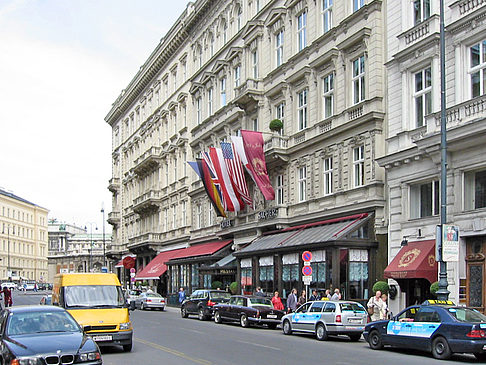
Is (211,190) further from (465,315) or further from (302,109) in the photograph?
(465,315)

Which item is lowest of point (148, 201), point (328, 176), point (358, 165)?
point (148, 201)

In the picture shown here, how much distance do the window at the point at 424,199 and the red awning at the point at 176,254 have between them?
830 inches

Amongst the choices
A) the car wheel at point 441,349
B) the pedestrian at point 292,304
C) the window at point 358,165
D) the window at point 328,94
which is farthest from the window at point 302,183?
the car wheel at point 441,349

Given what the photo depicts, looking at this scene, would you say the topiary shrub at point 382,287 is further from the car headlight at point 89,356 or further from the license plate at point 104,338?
the car headlight at point 89,356

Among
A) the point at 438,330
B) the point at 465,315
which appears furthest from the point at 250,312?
the point at 465,315

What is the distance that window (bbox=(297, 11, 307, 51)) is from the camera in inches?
1481

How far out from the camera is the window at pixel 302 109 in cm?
3734

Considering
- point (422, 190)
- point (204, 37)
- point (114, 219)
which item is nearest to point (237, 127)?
point (204, 37)

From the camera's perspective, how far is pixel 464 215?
24.3 meters

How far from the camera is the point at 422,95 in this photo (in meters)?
27.4

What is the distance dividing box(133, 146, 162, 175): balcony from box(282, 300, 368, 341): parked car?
144 feet

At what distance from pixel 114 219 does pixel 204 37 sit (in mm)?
39276

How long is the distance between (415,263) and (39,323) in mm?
15874

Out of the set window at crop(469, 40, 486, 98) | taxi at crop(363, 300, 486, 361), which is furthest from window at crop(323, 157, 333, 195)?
taxi at crop(363, 300, 486, 361)
